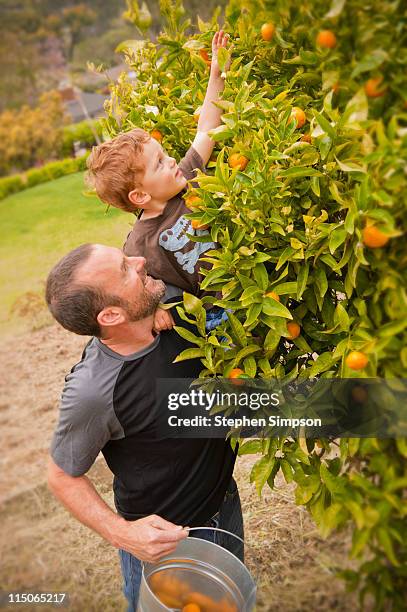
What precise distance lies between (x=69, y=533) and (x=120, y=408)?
1.78 metres

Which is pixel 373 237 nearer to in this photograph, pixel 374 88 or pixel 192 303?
pixel 374 88

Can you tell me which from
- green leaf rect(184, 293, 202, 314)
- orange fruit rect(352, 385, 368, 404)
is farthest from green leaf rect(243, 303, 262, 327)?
orange fruit rect(352, 385, 368, 404)

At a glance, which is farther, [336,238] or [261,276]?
[261,276]

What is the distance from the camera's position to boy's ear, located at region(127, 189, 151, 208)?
5.46 ft

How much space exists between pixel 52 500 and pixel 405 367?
8.91ft

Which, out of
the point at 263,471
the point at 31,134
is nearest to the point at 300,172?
the point at 263,471

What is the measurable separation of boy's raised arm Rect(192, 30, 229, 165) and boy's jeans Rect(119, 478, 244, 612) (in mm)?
932

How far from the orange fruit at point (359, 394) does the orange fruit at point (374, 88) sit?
1.46 ft

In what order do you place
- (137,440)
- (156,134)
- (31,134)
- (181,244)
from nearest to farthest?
(137,440), (181,244), (156,134), (31,134)

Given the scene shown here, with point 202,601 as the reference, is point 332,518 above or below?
above

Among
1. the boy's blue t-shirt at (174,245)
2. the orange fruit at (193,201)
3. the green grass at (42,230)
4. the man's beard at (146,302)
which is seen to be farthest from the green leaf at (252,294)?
the green grass at (42,230)

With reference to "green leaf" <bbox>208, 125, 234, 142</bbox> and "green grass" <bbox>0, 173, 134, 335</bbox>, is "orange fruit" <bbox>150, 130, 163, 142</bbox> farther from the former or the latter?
"green grass" <bbox>0, 173, 134, 335</bbox>

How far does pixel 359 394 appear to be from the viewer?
100 centimetres

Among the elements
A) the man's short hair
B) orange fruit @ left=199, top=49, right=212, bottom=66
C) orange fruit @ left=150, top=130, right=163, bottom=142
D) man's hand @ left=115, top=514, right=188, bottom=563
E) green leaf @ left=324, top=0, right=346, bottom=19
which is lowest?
man's hand @ left=115, top=514, right=188, bottom=563
